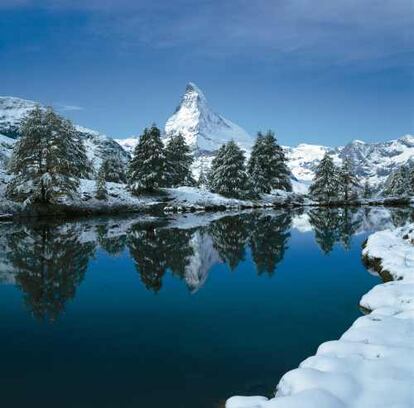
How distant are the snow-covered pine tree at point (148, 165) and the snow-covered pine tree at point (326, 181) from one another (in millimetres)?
28654

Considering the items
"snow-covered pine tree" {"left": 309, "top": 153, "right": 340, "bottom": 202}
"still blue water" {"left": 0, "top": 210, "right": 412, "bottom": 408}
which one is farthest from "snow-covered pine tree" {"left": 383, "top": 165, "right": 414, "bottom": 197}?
"still blue water" {"left": 0, "top": 210, "right": 412, "bottom": 408}

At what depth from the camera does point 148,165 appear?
5400cm

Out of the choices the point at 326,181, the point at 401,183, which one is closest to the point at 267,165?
the point at 326,181

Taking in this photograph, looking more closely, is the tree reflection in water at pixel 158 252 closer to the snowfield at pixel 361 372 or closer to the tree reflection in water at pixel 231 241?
the tree reflection in water at pixel 231 241

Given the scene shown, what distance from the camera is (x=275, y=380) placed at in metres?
6.89

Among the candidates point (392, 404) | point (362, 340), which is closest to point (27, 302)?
point (362, 340)

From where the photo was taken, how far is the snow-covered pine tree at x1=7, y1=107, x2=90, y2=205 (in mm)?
38000

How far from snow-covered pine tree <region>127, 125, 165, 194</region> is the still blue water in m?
31.6

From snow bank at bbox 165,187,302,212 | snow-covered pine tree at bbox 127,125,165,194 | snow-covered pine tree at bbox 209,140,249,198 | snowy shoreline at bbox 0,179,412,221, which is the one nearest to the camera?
snowy shoreline at bbox 0,179,412,221

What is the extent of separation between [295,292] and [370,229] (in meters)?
20.2

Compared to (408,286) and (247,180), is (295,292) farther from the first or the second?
(247,180)

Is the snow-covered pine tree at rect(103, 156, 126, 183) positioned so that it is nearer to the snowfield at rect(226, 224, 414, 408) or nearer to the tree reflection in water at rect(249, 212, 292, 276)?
the tree reflection in water at rect(249, 212, 292, 276)

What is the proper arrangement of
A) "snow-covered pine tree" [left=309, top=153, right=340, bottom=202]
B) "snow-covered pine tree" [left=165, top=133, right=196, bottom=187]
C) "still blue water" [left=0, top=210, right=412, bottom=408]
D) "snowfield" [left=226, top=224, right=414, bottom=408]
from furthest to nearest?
"snow-covered pine tree" [left=309, top=153, right=340, bottom=202], "snow-covered pine tree" [left=165, top=133, right=196, bottom=187], "still blue water" [left=0, top=210, right=412, bottom=408], "snowfield" [left=226, top=224, right=414, bottom=408]

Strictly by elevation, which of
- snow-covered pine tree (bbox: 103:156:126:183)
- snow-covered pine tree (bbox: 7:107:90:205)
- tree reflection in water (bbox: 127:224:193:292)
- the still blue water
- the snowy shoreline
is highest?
snow-covered pine tree (bbox: 103:156:126:183)
